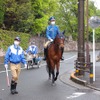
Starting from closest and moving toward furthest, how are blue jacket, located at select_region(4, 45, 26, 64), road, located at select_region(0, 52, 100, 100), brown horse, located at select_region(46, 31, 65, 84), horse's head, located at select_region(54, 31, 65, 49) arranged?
1. road, located at select_region(0, 52, 100, 100)
2. blue jacket, located at select_region(4, 45, 26, 64)
3. horse's head, located at select_region(54, 31, 65, 49)
4. brown horse, located at select_region(46, 31, 65, 84)

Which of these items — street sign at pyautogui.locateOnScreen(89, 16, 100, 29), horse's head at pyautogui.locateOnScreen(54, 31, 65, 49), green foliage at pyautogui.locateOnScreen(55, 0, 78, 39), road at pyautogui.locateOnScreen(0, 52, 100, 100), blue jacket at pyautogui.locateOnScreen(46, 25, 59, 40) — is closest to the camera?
road at pyautogui.locateOnScreen(0, 52, 100, 100)

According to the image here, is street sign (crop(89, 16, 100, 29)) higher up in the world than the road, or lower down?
higher up

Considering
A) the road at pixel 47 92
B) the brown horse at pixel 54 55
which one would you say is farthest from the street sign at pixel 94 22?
the road at pixel 47 92

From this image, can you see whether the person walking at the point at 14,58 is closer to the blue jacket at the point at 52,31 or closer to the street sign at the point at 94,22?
the blue jacket at the point at 52,31

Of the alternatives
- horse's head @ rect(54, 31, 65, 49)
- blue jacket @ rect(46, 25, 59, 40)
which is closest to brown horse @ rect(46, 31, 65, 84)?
horse's head @ rect(54, 31, 65, 49)

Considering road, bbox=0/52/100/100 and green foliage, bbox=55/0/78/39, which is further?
green foliage, bbox=55/0/78/39

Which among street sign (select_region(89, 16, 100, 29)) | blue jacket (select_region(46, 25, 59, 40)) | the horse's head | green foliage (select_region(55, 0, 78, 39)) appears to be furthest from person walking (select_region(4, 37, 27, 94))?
green foliage (select_region(55, 0, 78, 39))

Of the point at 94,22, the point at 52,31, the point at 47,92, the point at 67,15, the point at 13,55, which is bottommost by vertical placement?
the point at 47,92

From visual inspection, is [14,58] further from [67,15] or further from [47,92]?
[67,15]

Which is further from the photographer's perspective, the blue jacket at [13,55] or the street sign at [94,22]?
the street sign at [94,22]

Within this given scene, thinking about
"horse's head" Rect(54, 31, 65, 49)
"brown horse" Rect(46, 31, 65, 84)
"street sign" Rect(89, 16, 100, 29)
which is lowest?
"brown horse" Rect(46, 31, 65, 84)

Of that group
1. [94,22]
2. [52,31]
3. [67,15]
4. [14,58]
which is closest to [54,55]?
[52,31]

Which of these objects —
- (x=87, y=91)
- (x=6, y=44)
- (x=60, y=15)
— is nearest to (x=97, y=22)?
(x=87, y=91)

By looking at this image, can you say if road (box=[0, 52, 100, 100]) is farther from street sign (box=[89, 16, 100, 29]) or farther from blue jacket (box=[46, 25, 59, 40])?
street sign (box=[89, 16, 100, 29])
